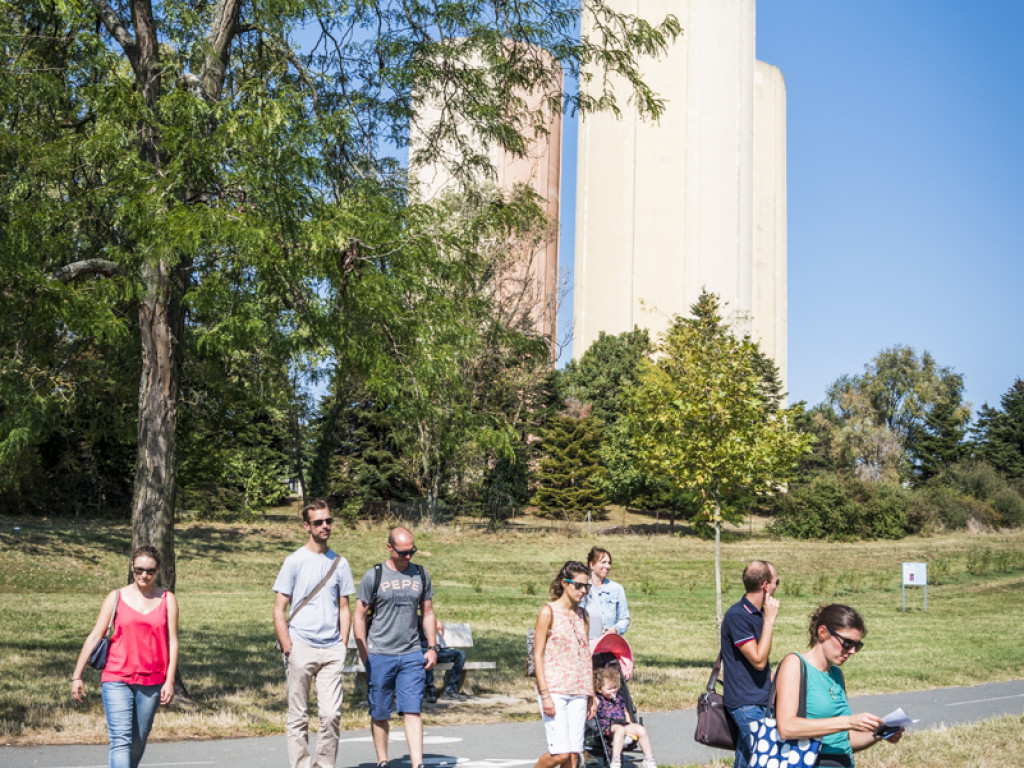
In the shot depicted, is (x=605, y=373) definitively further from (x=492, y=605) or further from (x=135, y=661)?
(x=135, y=661)

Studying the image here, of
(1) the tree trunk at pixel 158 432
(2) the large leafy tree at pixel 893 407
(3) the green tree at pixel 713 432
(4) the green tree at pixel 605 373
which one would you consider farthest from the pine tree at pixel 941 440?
(1) the tree trunk at pixel 158 432

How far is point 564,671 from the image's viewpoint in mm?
6758

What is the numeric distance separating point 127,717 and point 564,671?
8.77ft

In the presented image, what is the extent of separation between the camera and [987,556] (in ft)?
121

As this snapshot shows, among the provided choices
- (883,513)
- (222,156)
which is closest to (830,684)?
(222,156)

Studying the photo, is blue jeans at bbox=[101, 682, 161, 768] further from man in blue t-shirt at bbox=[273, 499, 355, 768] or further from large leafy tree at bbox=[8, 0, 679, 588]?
large leafy tree at bbox=[8, 0, 679, 588]

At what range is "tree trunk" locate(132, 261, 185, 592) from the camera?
1062cm

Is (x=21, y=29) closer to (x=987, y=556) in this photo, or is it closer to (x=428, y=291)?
(x=428, y=291)

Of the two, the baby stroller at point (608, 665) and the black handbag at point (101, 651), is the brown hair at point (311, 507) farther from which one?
the baby stroller at point (608, 665)

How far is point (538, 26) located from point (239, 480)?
1231 inches

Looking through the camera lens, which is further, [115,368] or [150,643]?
[115,368]

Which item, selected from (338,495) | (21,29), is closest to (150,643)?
(21,29)

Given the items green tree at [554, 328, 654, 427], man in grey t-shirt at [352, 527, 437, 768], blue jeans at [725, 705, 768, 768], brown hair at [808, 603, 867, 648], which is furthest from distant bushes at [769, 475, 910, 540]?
brown hair at [808, 603, 867, 648]

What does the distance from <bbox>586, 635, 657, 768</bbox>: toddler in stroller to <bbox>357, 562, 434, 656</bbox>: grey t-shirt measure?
1.44 meters
